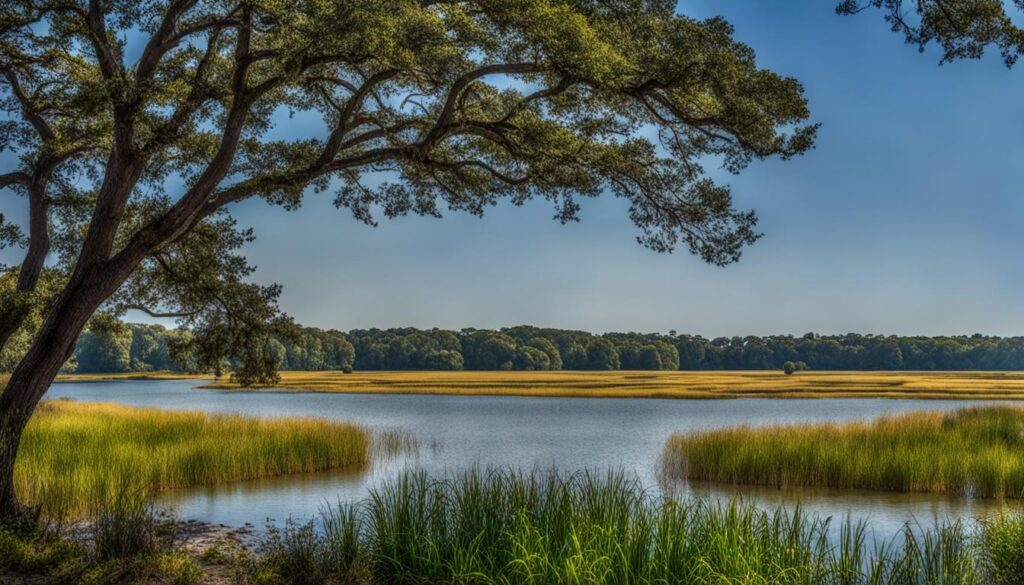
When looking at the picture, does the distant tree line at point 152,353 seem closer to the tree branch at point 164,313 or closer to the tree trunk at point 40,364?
the tree branch at point 164,313

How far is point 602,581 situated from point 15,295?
10.0 m

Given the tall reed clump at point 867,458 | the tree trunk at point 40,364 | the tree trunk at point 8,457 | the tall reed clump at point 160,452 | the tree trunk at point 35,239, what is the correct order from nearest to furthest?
the tree trunk at point 8,457
the tree trunk at point 40,364
the tree trunk at point 35,239
the tall reed clump at point 160,452
the tall reed clump at point 867,458

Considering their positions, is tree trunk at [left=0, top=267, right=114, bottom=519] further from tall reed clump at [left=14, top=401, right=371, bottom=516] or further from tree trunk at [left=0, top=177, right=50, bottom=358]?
tree trunk at [left=0, top=177, right=50, bottom=358]

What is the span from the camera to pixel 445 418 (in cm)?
3756

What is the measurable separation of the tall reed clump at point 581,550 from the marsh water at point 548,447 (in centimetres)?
120

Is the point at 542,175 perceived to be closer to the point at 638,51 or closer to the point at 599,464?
the point at 638,51

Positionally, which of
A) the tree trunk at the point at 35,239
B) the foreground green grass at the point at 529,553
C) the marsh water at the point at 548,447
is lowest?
the marsh water at the point at 548,447

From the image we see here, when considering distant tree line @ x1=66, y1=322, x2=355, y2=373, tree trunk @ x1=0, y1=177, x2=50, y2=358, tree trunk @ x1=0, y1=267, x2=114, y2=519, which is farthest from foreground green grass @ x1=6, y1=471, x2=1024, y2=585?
distant tree line @ x1=66, y1=322, x2=355, y2=373

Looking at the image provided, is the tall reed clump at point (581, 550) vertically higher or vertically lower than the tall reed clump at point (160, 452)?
higher

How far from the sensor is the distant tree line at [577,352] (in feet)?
370

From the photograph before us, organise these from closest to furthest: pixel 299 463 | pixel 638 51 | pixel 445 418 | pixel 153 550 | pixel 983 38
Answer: pixel 153 550 < pixel 983 38 < pixel 638 51 < pixel 299 463 < pixel 445 418

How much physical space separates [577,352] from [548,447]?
317ft

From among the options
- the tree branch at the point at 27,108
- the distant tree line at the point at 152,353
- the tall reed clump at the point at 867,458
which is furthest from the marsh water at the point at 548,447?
the distant tree line at the point at 152,353

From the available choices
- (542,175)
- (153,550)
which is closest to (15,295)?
(153,550)
